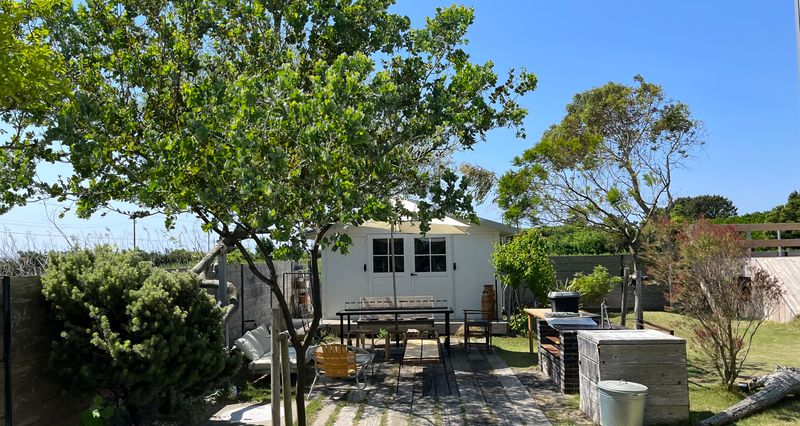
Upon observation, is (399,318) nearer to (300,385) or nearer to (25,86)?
(300,385)

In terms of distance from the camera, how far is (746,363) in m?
9.47

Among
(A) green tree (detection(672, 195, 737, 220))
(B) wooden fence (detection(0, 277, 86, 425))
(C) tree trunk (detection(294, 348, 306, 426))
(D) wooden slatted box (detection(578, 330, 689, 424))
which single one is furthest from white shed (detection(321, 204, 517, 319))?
(A) green tree (detection(672, 195, 737, 220))

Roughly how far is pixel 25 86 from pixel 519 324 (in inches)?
437

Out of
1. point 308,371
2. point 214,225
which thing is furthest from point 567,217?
point 214,225

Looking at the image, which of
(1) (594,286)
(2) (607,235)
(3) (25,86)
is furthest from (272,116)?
(2) (607,235)

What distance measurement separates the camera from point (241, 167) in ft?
14.9

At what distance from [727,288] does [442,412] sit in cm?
354

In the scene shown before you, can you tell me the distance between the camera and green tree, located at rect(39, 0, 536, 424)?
4.74 meters

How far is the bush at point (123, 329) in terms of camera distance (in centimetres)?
545

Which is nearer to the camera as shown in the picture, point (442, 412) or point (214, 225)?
point (214, 225)

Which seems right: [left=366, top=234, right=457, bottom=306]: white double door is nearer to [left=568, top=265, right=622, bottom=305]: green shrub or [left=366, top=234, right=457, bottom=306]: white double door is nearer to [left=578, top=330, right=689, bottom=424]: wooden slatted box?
[left=568, top=265, right=622, bottom=305]: green shrub

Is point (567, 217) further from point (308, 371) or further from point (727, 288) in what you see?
point (308, 371)

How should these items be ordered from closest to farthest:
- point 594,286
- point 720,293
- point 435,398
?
point 720,293
point 435,398
point 594,286

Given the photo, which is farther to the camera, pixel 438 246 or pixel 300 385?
pixel 438 246
